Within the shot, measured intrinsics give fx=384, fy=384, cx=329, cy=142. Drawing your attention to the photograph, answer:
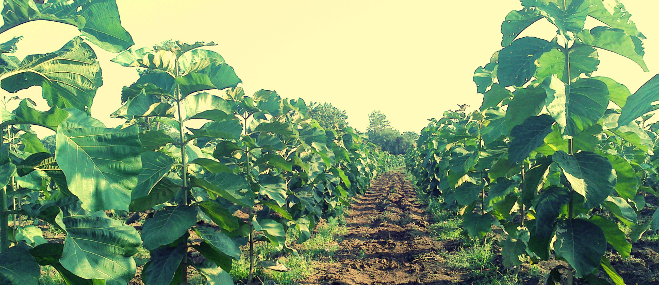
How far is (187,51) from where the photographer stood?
8.37 feet

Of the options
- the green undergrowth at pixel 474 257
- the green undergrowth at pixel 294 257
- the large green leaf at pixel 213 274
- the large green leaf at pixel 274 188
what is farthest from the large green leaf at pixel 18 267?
the green undergrowth at pixel 474 257

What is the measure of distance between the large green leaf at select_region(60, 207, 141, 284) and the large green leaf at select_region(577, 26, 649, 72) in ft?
8.87

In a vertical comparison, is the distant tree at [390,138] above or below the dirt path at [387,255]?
above

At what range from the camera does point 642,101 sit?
104 cm

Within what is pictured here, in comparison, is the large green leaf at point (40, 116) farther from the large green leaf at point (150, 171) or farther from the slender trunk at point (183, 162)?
the slender trunk at point (183, 162)

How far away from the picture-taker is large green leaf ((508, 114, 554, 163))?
2.26 meters

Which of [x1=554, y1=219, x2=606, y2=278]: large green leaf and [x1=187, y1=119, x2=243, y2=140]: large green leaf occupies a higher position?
[x1=187, y1=119, x2=243, y2=140]: large green leaf

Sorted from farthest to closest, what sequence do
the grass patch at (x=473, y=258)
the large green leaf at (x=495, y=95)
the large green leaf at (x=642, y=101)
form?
the grass patch at (x=473, y=258) < the large green leaf at (x=495, y=95) < the large green leaf at (x=642, y=101)

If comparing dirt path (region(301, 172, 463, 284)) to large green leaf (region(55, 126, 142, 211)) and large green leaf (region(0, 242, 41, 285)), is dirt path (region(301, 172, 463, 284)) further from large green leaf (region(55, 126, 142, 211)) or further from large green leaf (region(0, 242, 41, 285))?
large green leaf (region(55, 126, 142, 211))

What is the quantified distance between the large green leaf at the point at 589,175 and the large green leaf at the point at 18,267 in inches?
98.2

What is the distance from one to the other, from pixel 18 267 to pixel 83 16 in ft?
2.89

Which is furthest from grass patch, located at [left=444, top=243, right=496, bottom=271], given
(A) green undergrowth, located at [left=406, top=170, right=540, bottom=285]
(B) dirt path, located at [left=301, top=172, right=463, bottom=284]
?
(B) dirt path, located at [left=301, top=172, right=463, bottom=284]

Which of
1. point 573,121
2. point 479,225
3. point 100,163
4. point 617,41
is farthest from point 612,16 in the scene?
point 479,225

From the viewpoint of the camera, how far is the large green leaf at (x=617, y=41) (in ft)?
7.47
